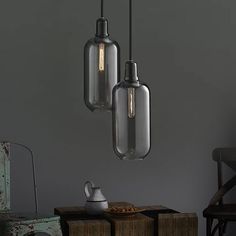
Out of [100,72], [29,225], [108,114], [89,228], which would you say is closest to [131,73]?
[100,72]

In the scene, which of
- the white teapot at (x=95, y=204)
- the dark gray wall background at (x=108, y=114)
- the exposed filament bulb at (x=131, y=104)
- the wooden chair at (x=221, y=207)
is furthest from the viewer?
the dark gray wall background at (x=108, y=114)

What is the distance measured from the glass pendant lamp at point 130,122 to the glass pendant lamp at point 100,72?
0.09 metres

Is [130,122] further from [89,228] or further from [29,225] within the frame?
[89,228]

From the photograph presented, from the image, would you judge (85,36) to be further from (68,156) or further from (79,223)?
(79,223)

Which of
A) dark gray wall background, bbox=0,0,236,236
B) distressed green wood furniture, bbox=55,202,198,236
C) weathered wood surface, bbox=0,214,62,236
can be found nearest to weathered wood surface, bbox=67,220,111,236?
distressed green wood furniture, bbox=55,202,198,236

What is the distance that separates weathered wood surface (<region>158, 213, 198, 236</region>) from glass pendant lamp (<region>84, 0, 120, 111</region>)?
132 centimetres

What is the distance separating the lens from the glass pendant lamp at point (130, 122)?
4.66 ft

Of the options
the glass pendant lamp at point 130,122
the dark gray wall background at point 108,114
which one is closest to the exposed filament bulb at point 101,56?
the glass pendant lamp at point 130,122

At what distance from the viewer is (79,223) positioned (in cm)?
264

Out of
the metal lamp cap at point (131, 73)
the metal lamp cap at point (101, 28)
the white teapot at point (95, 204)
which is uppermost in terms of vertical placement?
the metal lamp cap at point (101, 28)

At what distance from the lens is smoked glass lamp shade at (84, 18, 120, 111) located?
5.01ft

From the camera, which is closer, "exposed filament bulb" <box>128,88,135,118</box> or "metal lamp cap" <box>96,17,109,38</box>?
"exposed filament bulb" <box>128,88,135,118</box>

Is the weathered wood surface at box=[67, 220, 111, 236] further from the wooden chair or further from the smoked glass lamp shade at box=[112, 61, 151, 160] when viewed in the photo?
the smoked glass lamp shade at box=[112, 61, 151, 160]

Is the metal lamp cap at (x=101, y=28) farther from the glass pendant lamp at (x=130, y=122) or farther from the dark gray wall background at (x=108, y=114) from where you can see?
the dark gray wall background at (x=108, y=114)
